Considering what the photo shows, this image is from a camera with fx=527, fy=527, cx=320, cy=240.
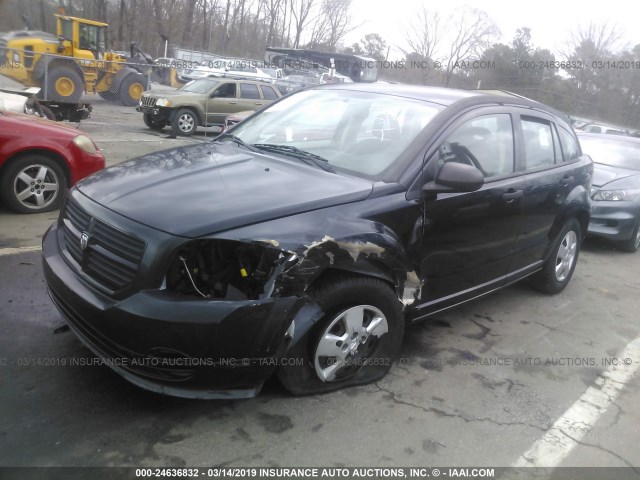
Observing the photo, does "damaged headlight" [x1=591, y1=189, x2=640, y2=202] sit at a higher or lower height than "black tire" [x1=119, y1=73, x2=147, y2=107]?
higher

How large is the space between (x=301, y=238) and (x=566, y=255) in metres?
3.53

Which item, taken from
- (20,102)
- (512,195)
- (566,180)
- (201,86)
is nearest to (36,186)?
(20,102)

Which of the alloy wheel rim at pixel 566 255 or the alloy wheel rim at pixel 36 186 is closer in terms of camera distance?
the alloy wheel rim at pixel 566 255

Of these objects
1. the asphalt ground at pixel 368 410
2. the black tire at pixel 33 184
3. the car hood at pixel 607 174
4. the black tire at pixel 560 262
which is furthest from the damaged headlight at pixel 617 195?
the black tire at pixel 33 184

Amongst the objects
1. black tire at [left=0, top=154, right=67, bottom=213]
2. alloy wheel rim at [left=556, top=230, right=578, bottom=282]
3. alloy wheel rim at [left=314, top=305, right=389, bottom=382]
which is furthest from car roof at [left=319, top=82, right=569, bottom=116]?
black tire at [left=0, top=154, right=67, bottom=213]

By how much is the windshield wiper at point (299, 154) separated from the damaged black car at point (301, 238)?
0.5 inches

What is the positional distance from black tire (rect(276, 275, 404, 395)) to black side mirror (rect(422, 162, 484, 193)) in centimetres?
68

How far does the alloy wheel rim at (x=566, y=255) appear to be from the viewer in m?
5.00

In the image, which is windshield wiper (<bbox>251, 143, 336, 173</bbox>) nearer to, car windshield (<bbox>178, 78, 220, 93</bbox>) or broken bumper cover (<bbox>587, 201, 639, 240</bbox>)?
broken bumper cover (<bbox>587, 201, 639, 240</bbox>)

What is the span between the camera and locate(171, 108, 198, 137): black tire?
14.3 m

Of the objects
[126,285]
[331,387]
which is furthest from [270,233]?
[331,387]

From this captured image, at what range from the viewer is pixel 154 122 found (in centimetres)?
1472

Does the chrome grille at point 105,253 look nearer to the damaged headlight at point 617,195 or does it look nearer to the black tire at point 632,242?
the damaged headlight at point 617,195

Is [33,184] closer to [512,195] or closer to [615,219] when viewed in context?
[512,195]
